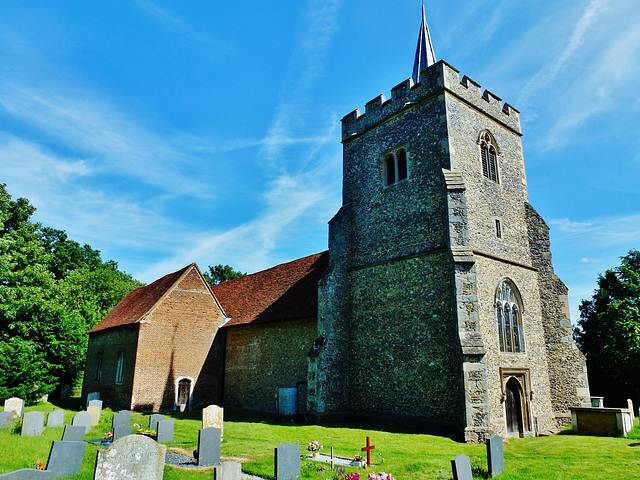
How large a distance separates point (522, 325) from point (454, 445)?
6494mm

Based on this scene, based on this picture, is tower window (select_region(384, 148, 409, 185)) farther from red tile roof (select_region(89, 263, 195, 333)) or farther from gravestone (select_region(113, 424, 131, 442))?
gravestone (select_region(113, 424, 131, 442))

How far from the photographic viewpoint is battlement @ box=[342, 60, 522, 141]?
1792cm

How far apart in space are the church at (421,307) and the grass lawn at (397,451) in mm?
1479

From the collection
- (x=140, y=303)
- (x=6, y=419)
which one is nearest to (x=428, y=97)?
(x=6, y=419)

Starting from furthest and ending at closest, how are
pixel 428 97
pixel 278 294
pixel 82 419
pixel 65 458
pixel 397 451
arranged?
pixel 278 294
pixel 428 97
pixel 82 419
pixel 397 451
pixel 65 458

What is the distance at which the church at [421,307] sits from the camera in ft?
49.8

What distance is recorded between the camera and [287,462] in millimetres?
8648

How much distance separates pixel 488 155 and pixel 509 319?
274 inches

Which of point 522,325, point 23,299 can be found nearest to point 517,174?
point 522,325

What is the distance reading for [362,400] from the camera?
17469 millimetres

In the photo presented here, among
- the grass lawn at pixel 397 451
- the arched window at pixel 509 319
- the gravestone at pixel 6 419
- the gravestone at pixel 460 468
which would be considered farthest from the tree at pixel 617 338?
the gravestone at pixel 6 419

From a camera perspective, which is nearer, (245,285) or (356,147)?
(356,147)

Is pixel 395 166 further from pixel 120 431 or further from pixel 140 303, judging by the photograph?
pixel 140 303

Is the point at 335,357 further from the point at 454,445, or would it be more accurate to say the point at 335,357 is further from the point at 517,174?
the point at 517,174
